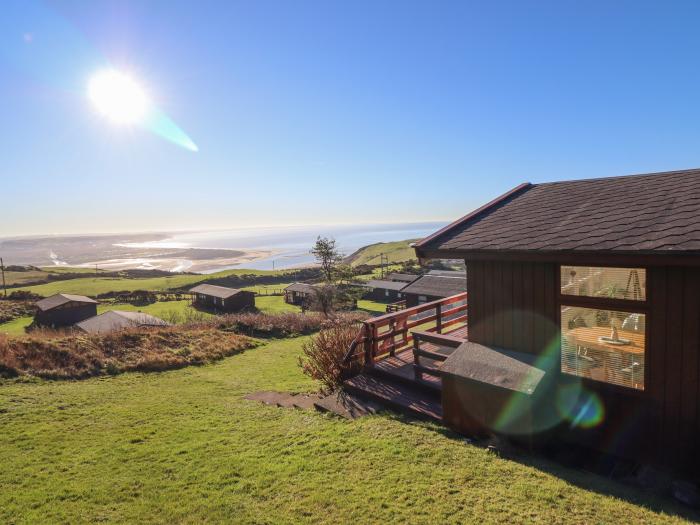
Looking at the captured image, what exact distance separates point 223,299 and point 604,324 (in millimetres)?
37357

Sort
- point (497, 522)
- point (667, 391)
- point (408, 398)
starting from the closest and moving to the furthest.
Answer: point (497, 522)
point (667, 391)
point (408, 398)

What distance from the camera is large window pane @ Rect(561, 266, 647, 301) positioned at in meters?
4.84

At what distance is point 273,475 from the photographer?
4793 mm

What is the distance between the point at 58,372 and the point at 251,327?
40.4ft

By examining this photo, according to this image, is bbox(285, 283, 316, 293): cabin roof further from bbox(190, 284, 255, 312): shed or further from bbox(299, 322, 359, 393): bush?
bbox(299, 322, 359, 393): bush

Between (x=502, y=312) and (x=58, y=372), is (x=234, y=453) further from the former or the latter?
(x=58, y=372)

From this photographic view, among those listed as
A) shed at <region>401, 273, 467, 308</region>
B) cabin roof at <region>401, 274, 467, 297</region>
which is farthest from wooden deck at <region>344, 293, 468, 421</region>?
shed at <region>401, 273, 467, 308</region>

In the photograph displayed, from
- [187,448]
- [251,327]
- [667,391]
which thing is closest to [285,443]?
[187,448]

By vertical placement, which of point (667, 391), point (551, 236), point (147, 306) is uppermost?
point (551, 236)

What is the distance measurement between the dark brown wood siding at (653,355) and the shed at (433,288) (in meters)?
25.1

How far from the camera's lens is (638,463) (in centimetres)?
488

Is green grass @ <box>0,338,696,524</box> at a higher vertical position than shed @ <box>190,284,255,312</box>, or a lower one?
higher

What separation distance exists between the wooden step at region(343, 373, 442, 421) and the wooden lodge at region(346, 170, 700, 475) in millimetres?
→ 40

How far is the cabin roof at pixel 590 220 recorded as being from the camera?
469 cm
